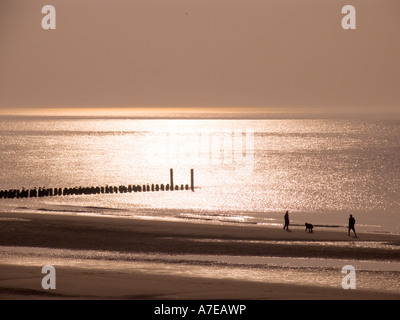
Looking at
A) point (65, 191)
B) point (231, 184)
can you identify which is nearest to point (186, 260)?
point (65, 191)

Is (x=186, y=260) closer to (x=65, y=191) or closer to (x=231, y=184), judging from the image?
(x=65, y=191)

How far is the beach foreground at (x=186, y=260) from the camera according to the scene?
26812mm

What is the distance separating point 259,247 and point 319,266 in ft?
18.3

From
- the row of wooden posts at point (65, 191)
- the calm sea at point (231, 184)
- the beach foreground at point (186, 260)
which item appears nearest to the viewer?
the beach foreground at point (186, 260)

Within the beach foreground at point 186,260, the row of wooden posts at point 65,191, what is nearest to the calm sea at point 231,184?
the row of wooden posts at point 65,191

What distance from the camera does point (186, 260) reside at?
111 ft

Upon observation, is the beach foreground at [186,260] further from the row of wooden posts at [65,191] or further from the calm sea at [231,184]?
the row of wooden posts at [65,191]

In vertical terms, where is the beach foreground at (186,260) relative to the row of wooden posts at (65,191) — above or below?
below

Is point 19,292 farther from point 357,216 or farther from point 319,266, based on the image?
point 357,216

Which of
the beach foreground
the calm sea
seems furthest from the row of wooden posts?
the beach foreground

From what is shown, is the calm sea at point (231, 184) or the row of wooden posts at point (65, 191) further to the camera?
the row of wooden posts at point (65, 191)

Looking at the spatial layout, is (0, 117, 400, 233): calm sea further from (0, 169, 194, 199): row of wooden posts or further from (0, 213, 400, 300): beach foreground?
(0, 213, 400, 300): beach foreground

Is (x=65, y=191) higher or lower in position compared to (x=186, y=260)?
higher
